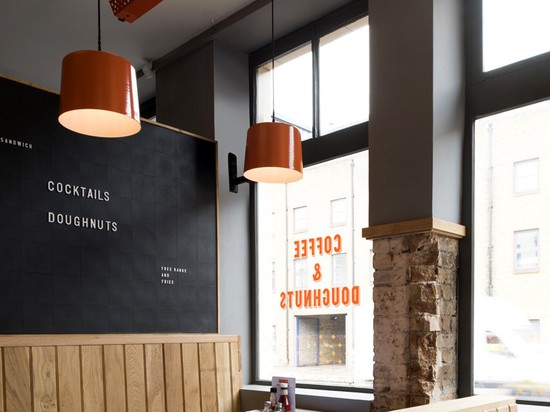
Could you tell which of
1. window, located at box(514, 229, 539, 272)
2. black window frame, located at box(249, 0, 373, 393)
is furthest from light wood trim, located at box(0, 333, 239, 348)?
window, located at box(514, 229, 539, 272)

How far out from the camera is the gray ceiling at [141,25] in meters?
4.36

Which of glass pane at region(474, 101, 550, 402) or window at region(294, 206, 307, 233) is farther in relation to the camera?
window at region(294, 206, 307, 233)

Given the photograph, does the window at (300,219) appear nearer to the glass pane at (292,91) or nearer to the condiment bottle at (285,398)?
the glass pane at (292,91)

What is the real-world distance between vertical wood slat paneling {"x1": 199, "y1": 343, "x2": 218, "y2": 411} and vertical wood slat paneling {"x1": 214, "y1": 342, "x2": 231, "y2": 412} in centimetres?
4

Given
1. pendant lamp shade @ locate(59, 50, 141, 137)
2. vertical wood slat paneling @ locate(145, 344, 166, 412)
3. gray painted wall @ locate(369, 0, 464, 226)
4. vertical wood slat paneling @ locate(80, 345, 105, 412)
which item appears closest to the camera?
pendant lamp shade @ locate(59, 50, 141, 137)

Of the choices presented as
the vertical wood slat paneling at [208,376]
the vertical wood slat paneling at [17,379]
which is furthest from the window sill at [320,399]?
the vertical wood slat paneling at [17,379]

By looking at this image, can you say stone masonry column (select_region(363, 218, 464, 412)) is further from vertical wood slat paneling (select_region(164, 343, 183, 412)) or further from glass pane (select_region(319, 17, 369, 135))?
vertical wood slat paneling (select_region(164, 343, 183, 412))

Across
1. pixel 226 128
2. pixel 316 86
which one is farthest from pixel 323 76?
pixel 226 128

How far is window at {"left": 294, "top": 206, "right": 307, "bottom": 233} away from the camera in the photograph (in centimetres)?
437

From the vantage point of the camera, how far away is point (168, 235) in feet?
13.3

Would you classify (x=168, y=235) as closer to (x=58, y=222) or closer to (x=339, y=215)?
(x=58, y=222)

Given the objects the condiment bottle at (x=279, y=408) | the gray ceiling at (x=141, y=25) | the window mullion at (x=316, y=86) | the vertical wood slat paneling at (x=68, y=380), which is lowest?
the condiment bottle at (x=279, y=408)

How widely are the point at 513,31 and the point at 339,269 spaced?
6.16ft

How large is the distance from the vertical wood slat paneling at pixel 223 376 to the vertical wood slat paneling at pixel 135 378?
25.0 inches
